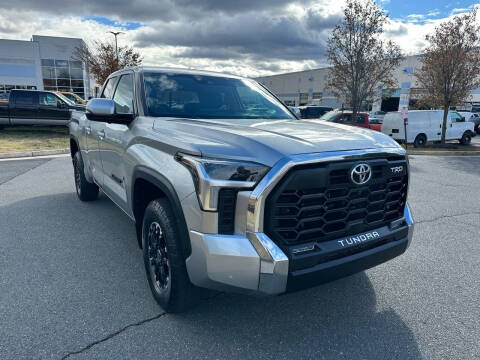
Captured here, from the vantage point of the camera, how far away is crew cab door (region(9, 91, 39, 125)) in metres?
14.3

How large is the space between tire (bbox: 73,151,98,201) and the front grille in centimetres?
401

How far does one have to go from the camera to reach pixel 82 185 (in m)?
5.29

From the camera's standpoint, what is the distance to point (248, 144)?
2105 millimetres

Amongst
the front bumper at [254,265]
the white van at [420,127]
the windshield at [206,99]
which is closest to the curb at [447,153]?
the white van at [420,127]

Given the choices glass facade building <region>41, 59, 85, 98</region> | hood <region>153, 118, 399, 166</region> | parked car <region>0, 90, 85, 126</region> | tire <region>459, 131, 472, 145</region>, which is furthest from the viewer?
glass facade building <region>41, 59, 85, 98</region>

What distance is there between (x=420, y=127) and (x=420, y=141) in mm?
666

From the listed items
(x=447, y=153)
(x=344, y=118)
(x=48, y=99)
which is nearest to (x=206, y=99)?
(x=344, y=118)

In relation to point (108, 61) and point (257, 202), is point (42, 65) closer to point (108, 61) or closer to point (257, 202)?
point (108, 61)

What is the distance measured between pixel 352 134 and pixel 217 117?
126cm

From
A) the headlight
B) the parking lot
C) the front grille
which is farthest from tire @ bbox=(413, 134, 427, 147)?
the headlight

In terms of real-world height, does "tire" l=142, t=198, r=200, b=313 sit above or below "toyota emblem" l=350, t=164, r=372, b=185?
below

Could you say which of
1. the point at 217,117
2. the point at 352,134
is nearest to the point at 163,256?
the point at 217,117

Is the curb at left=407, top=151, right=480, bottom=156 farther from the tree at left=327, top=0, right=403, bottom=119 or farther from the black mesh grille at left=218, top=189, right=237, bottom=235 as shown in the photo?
the black mesh grille at left=218, top=189, right=237, bottom=235

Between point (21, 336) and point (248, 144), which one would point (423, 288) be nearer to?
point (248, 144)
